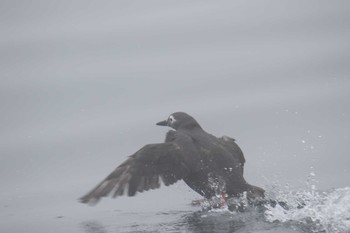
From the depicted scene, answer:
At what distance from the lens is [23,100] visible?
11984mm

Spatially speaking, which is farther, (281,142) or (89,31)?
(89,31)

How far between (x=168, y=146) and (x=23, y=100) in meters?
3.44

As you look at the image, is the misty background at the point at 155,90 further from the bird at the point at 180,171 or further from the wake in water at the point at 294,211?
the wake in water at the point at 294,211

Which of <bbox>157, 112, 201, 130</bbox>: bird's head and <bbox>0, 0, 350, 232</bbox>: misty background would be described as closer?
<bbox>157, 112, 201, 130</bbox>: bird's head

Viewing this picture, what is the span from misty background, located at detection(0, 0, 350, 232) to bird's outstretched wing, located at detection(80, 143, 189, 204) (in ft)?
1.76

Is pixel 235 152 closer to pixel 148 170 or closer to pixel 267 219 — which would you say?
pixel 148 170

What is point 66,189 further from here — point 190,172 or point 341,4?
point 341,4

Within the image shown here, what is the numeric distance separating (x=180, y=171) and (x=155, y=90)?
3131mm

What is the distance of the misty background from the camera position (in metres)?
10.5

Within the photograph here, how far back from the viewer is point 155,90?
1212 cm

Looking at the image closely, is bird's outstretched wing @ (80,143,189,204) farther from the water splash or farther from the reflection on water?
the water splash

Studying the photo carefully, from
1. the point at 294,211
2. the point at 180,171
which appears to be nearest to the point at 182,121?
the point at 180,171

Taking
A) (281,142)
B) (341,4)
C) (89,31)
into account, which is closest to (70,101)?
(89,31)

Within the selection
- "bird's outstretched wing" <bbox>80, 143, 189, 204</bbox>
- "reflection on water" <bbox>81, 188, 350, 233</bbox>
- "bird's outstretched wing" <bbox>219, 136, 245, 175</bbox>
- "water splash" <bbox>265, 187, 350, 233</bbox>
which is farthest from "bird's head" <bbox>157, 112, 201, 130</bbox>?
"water splash" <bbox>265, 187, 350, 233</bbox>
